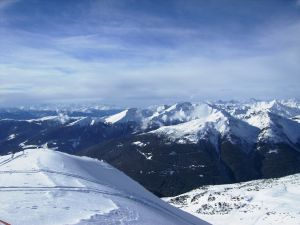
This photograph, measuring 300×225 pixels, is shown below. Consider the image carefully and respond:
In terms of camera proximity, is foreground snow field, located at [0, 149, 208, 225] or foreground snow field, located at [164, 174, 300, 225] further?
foreground snow field, located at [164, 174, 300, 225]

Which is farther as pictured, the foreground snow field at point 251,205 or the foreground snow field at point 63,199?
the foreground snow field at point 251,205

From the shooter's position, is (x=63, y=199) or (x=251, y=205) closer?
(x=63, y=199)

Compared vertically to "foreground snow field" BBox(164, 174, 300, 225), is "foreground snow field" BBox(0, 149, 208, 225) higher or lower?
higher

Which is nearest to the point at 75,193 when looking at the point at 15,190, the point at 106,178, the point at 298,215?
the point at 15,190

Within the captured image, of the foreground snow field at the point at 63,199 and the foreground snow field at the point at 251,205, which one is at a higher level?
the foreground snow field at the point at 63,199

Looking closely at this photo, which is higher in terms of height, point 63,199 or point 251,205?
point 63,199
